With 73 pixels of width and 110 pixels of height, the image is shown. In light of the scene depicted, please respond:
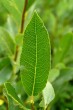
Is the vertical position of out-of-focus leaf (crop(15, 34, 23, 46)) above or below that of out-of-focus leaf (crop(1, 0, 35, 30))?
below

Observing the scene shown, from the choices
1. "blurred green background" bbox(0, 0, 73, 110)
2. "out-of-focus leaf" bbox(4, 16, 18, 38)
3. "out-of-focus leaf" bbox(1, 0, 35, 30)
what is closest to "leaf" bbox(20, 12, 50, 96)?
"blurred green background" bbox(0, 0, 73, 110)


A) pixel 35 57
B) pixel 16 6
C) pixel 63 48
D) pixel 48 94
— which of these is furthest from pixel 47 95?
pixel 63 48

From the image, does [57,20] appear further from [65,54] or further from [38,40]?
[38,40]

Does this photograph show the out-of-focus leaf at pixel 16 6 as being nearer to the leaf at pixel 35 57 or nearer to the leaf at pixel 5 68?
the leaf at pixel 5 68

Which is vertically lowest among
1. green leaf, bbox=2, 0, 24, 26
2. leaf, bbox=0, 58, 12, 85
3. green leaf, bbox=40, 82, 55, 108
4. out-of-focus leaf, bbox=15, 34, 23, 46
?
leaf, bbox=0, 58, 12, 85

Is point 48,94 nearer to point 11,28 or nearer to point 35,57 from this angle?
point 35,57

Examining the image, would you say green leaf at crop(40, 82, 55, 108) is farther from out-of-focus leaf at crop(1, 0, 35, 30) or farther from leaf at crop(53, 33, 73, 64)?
leaf at crop(53, 33, 73, 64)

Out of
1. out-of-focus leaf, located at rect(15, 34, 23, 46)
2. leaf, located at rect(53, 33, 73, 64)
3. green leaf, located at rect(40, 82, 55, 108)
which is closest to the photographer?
green leaf, located at rect(40, 82, 55, 108)
